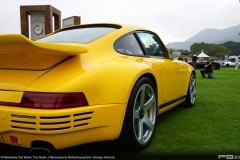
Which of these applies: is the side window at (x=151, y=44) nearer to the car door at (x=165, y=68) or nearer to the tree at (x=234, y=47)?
the car door at (x=165, y=68)

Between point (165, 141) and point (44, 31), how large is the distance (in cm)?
1504

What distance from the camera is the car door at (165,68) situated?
297cm

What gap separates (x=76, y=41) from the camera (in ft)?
8.04

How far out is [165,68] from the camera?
3035 millimetres

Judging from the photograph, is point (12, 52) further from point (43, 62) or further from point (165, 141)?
point (165, 141)

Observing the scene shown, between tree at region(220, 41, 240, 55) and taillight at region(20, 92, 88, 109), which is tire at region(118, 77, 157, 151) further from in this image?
tree at region(220, 41, 240, 55)

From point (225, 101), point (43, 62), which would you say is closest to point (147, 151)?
point (43, 62)

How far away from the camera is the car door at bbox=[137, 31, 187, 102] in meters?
2.97

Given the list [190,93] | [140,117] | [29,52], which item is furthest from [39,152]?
[190,93]

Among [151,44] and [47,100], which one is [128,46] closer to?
[151,44]

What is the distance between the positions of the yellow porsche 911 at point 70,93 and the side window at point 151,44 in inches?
22.8

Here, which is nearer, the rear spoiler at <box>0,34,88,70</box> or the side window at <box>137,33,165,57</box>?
the rear spoiler at <box>0,34,88,70</box>

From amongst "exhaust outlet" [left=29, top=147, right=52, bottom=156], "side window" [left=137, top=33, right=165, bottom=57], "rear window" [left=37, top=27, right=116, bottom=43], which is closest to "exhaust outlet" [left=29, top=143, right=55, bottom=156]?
"exhaust outlet" [left=29, top=147, right=52, bottom=156]

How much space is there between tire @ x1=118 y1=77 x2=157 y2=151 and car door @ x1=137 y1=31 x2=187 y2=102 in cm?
41
